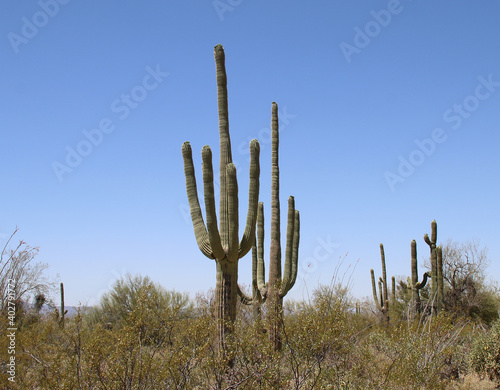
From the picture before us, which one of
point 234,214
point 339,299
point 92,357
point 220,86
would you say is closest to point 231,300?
point 234,214

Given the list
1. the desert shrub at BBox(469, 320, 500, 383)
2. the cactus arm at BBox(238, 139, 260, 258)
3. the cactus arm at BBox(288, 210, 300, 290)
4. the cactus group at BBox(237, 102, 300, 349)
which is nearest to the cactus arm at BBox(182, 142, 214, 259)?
the cactus arm at BBox(238, 139, 260, 258)

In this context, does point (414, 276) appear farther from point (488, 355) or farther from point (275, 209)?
point (275, 209)

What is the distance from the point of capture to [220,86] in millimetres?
10266

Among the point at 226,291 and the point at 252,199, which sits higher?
the point at 252,199

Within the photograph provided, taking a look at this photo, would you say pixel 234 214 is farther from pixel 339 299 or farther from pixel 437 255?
pixel 437 255

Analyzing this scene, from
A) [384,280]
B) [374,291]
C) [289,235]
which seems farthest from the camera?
[374,291]

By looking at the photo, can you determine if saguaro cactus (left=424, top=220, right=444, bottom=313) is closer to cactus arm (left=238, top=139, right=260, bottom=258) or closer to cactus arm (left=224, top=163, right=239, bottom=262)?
cactus arm (left=238, top=139, right=260, bottom=258)

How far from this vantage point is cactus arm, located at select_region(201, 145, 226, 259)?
8.76 meters

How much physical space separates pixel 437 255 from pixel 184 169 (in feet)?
42.1

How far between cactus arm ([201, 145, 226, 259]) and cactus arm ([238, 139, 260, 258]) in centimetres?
61

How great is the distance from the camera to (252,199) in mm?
9578

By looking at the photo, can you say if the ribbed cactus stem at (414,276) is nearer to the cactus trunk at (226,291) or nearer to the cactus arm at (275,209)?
the cactus arm at (275,209)

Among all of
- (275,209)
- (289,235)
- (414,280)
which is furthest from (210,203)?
(414,280)

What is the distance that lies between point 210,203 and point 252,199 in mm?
1155
